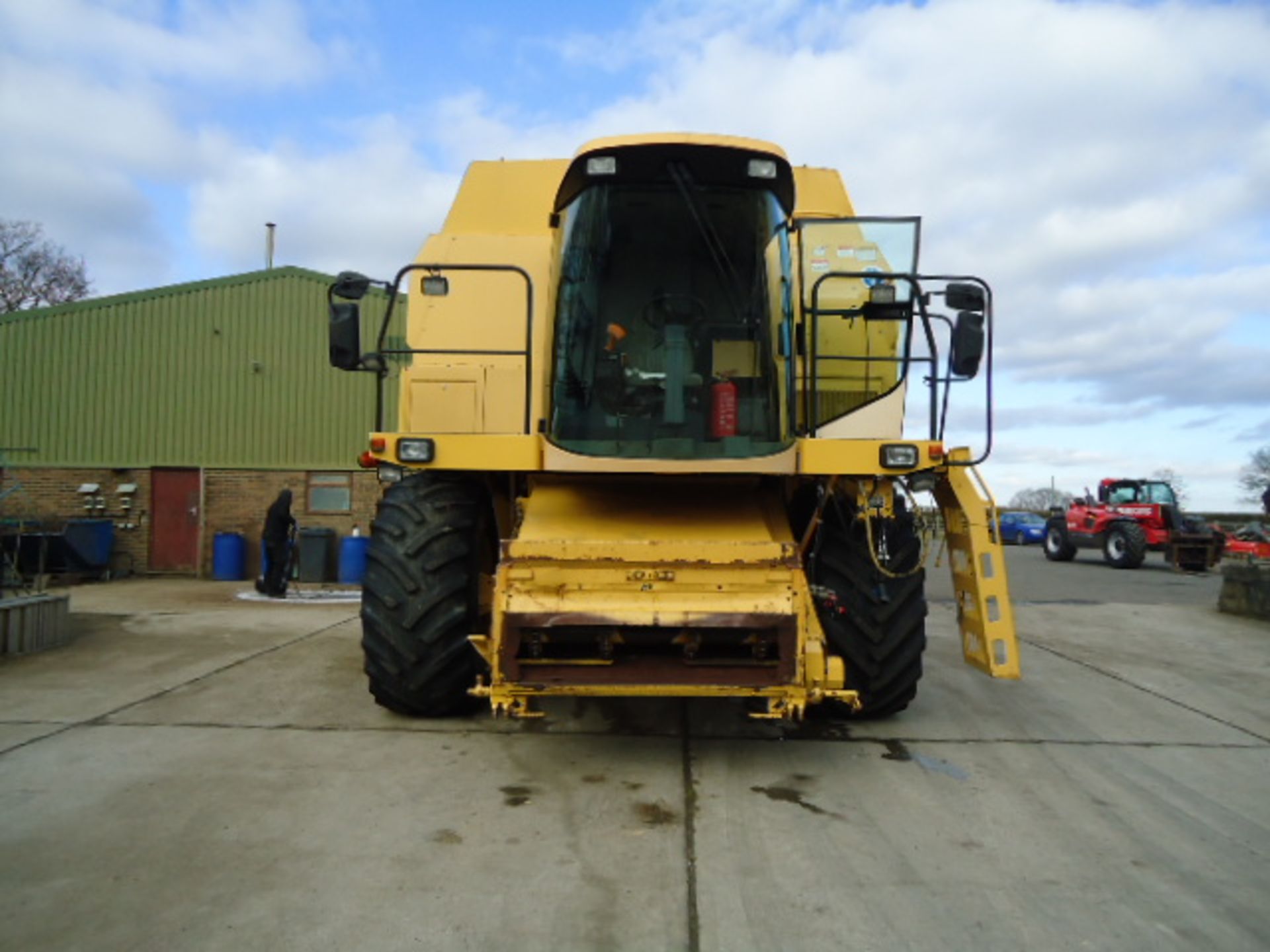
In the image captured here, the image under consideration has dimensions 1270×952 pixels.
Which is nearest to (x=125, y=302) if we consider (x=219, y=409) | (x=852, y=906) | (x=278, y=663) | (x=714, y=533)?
(x=219, y=409)

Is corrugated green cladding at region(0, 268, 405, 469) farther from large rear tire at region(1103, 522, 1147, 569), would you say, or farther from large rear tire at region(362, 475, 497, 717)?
large rear tire at region(1103, 522, 1147, 569)

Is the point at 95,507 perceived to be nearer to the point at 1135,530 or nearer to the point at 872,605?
the point at 872,605

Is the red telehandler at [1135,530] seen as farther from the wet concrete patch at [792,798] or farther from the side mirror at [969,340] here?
the wet concrete patch at [792,798]

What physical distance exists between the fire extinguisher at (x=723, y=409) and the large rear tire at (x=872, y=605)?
0.78 m

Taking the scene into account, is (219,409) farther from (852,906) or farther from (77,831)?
(852,906)

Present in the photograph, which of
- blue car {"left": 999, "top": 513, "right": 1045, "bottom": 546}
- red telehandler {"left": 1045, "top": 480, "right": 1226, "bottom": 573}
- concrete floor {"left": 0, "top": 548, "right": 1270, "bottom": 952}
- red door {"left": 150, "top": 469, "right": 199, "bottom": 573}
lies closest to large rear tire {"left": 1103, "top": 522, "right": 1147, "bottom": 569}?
red telehandler {"left": 1045, "top": 480, "right": 1226, "bottom": 573}

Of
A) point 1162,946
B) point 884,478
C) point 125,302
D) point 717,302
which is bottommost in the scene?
point 1162,946

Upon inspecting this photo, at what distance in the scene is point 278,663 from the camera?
281 inches

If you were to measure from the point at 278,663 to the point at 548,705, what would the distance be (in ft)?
8.76

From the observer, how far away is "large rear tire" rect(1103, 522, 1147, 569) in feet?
66.9

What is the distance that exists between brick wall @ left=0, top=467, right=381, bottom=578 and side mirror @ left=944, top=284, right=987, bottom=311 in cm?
1232

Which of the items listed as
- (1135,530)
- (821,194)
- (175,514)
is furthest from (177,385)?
(1135,530)

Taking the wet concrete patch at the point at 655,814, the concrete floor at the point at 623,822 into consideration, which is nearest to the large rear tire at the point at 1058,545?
the concrete floor at the point at 623,822

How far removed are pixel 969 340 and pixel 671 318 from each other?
1562 mm
